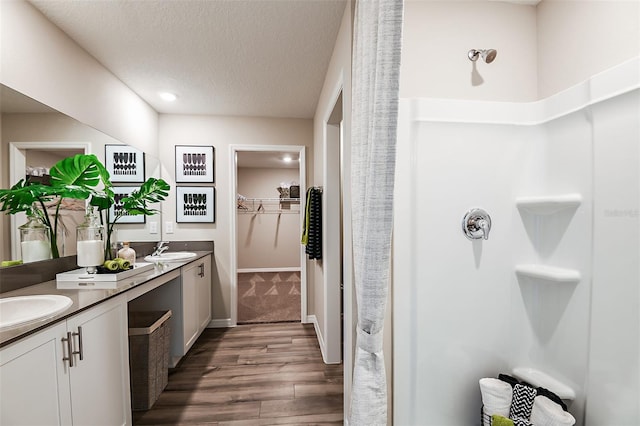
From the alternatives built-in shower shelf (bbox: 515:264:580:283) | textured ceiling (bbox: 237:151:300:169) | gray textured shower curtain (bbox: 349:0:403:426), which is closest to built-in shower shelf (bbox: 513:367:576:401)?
built-in shower shelf (bbox: 515:264:580:283)

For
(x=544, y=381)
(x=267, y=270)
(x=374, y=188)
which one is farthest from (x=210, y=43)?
(x=267, y=270)

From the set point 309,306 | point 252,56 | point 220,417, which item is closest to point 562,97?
point 252,56

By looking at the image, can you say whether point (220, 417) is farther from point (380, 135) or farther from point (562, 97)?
point (562, 97)

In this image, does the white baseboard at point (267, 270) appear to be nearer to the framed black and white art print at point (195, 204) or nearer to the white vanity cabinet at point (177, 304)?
the framed black and white art print at point (195, 204)

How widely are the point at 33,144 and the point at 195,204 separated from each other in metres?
1.68

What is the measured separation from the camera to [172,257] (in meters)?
2.79

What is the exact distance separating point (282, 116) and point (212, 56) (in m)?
1.29

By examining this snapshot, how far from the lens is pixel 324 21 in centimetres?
173

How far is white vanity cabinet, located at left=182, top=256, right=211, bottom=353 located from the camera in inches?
95.3

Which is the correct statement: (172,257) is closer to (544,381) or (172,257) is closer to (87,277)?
(87,277)

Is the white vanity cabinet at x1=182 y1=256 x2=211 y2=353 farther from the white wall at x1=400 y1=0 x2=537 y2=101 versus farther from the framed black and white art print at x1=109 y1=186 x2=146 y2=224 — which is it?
the white wall at x1=400 y1=0 x2=537 y2=101

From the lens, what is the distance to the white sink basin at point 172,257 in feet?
8.40

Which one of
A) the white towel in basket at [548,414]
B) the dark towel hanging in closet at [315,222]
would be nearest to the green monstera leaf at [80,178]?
the dark towel hanging in closet at [315,222]

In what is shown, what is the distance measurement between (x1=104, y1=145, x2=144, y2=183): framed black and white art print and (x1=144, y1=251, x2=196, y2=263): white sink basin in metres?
0.77
